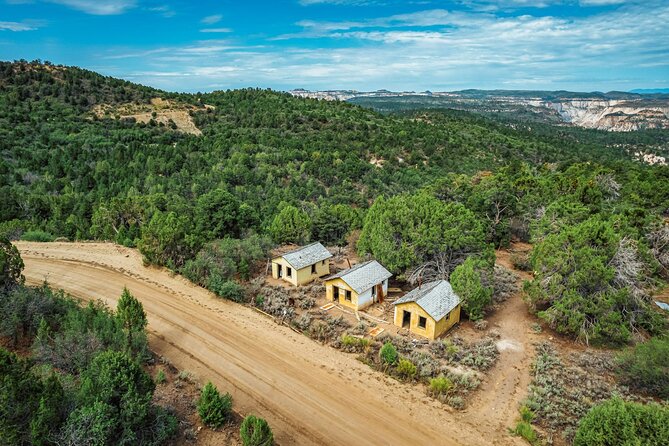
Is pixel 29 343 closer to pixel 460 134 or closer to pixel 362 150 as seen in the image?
pixel 362 150

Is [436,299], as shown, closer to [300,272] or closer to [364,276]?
[364,276]

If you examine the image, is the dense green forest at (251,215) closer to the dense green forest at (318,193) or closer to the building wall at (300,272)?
the dense green forest at (318,193)

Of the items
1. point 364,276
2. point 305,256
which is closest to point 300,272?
point 305,256

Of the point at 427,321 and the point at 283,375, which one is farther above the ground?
the point at 427,321

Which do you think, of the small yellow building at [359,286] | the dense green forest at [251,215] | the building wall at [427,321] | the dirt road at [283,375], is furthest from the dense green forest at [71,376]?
the building wall at [427,321]

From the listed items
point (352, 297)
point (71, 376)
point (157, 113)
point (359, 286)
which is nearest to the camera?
point (71, 376)
